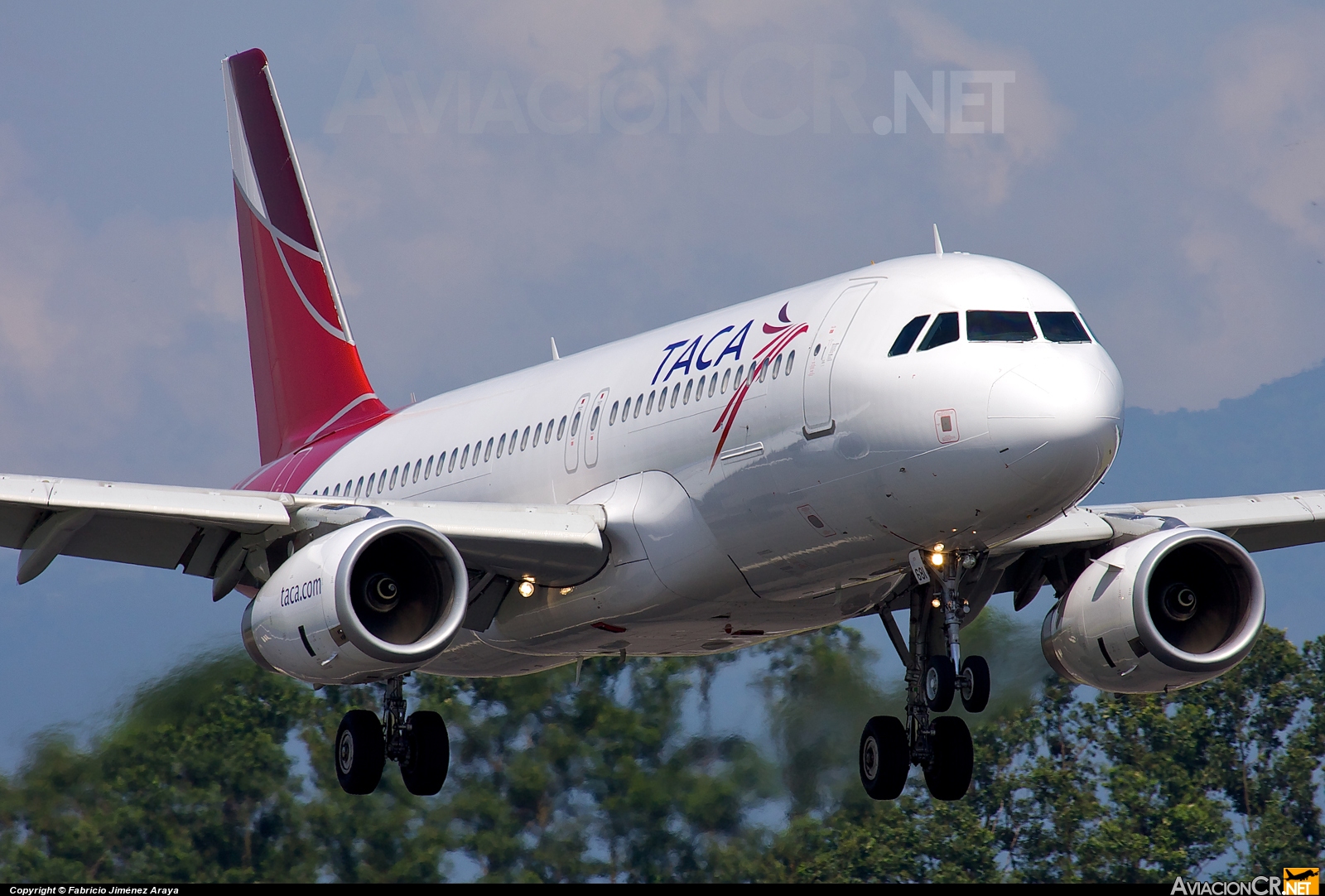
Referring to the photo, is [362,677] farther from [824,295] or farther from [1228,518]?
[1228,518]

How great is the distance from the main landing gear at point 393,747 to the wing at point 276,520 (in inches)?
99.3

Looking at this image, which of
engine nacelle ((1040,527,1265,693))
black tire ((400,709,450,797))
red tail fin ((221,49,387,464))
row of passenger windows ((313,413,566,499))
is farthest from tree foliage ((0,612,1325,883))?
engine nacelle ((1040,527,1265,693))

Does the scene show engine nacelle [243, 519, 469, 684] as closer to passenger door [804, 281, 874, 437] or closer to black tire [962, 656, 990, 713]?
passenger door [804, 281, 874, 437]

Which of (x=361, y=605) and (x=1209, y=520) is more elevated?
(x=1209, y=520)

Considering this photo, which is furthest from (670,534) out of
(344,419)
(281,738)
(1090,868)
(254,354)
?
(1090,868)

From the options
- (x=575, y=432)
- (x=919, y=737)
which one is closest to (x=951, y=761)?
(x=919, y=737)

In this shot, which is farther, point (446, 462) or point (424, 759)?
point (446, 462)

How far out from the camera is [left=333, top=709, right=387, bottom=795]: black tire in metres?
22.0

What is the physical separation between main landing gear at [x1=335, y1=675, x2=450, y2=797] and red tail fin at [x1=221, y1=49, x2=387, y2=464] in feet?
19.4

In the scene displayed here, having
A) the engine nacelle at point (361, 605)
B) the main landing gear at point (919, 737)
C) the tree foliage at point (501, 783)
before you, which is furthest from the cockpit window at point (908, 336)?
the tree foliage at point (501, 783)

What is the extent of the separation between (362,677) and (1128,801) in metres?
29.7

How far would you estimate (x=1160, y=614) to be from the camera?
20.5 metres

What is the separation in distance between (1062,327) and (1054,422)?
4.38 ft

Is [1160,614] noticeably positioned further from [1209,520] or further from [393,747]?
[393,747]
